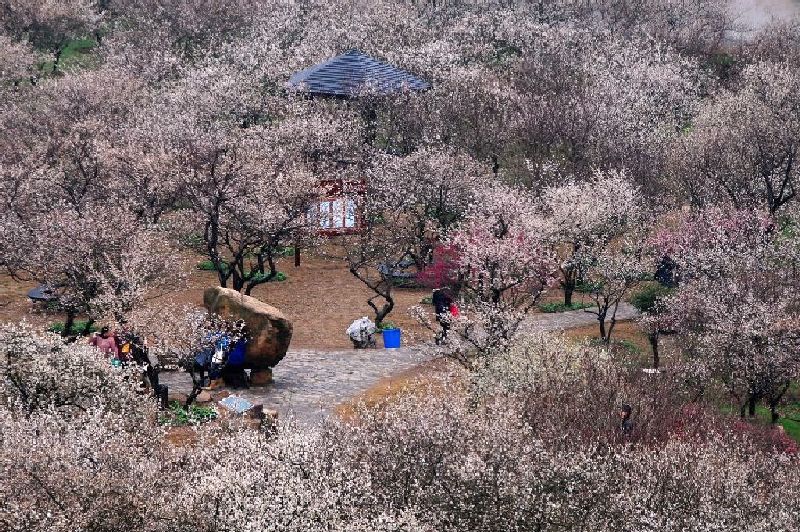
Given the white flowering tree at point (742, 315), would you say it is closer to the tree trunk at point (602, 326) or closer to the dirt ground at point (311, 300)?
the tree trunk at point (602, 326)

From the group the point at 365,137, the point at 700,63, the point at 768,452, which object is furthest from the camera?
the point at 700,63

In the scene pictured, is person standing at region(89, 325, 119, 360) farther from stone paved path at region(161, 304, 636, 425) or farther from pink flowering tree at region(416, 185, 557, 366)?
pink flowering tree at region(416, 185, 557, 366)

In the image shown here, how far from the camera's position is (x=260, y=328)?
105 feet

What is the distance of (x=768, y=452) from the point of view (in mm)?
26859

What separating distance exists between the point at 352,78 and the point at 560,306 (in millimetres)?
19608

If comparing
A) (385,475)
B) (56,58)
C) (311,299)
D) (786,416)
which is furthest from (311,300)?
(56,58)

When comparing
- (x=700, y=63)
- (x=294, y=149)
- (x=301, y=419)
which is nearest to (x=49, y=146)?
(x=294, y=149)

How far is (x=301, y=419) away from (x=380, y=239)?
63.3 feet

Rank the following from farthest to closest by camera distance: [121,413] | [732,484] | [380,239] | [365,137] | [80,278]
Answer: [365,137] → [380,239] → [80,278] → [121,413] → [732,484]

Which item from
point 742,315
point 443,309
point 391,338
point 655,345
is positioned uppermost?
point 742,315

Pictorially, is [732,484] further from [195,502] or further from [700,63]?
[700,63]

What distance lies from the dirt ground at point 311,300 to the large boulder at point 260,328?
701 centimetres

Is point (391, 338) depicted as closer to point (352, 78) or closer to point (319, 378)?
point (319, 378)

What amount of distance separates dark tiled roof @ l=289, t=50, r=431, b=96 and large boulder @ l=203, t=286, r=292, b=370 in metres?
26.1
